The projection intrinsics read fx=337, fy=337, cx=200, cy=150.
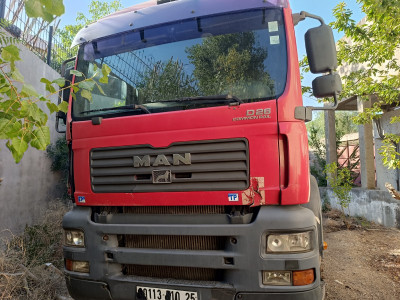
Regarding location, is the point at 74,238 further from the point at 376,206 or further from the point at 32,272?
the point at 376,206

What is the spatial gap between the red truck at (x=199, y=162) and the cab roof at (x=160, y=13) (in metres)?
0.01

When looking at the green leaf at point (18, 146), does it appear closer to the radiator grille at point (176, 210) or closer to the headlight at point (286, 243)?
the radiator grille at point (176, 210)

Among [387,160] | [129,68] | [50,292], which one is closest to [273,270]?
[129,68]

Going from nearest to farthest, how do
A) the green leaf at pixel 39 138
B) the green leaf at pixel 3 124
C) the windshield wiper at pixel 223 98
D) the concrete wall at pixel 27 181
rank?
the green leaf at pixel 3 124, the green leaf at pixel 39 138, the windshield wiper at pixel 223 98, the concrete wall at pixel 27 181

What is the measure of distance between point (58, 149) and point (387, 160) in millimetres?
7065

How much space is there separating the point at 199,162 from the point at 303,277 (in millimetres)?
1149

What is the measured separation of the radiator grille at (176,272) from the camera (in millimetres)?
2654

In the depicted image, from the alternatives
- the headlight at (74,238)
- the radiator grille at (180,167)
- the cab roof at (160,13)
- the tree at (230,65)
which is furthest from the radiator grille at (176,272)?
the cab roof at (160,13)

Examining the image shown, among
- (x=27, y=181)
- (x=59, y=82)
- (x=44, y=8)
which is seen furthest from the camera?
(x=27, y=181)

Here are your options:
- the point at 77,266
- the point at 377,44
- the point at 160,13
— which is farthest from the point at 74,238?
the point at 377,44

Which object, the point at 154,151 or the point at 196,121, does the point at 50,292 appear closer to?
the point at 154,151

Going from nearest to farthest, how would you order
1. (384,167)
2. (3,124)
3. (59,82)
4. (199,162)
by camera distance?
(3,124)
(59,82)
(199,162)
(384,167)

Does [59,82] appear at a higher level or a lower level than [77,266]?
higher

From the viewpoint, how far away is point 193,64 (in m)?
3.01
